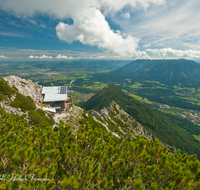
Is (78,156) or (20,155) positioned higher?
(20,155)

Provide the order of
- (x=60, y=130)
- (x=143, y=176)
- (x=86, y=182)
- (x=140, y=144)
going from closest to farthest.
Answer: (x=86, y=182) < (x=143, y=176) < (x=140, y=144) < (x=60, y=130)

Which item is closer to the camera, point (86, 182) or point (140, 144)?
point (86, 182)

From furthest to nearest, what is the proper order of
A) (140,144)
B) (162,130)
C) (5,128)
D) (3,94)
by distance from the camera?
1. (162,130)
2. (3,94)
3. (5,128)
4. (140,144)

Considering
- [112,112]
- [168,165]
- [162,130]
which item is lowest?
[162,130]

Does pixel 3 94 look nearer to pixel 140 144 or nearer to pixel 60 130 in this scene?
pixel 60 130

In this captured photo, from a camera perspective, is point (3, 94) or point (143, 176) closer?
point (143, 176)

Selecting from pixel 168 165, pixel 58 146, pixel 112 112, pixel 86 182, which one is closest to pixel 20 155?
pixel 58 146

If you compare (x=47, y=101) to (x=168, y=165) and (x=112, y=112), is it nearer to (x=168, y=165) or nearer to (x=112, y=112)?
(x=168, y=165)

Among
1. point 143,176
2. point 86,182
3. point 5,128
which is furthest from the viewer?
point 5,128

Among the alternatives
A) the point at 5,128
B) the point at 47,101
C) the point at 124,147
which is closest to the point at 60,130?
the point at 5,128
